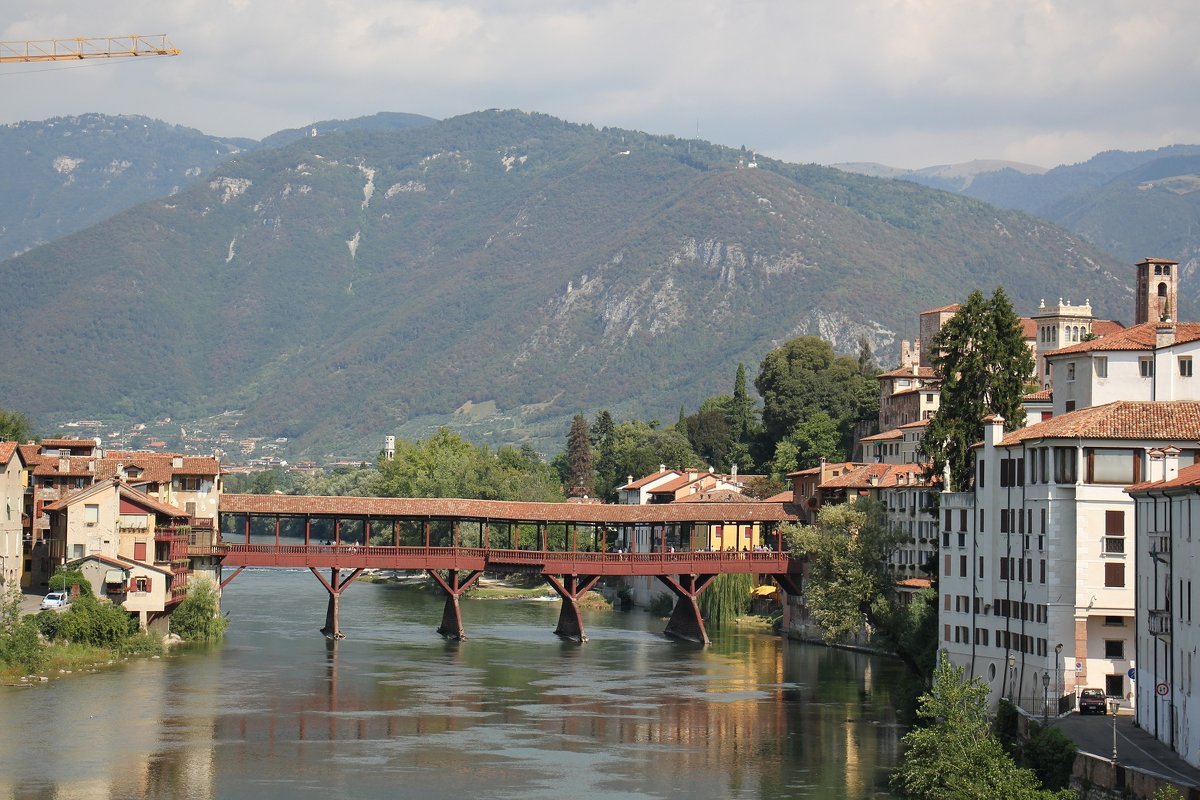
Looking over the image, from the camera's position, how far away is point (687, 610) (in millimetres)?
107062

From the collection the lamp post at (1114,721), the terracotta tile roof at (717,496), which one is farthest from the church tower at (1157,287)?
the lamp post at (1114,721)

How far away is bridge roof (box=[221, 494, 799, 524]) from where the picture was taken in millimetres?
107500

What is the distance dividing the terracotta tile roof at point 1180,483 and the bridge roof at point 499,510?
55880 millimetres

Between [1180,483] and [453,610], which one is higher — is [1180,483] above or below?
above

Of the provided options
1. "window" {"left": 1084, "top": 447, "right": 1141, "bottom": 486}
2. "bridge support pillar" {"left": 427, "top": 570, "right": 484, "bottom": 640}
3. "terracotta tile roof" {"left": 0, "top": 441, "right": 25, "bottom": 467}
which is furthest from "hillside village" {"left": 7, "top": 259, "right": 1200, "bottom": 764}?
"bridge support pillar" {"left": 427, "top": 570, "right": 484, "bottom": 640}

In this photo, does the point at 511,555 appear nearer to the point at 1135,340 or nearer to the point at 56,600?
the point at 56,600

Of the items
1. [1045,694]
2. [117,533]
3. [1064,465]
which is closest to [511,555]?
[117,533]

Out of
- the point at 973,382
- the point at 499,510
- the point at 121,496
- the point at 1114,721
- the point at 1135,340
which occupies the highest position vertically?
the point at 1135,340

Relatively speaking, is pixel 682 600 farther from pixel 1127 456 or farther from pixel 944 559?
pixel 1127 456

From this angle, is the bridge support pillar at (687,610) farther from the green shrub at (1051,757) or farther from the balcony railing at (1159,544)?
the balcony railing at (1159,544)

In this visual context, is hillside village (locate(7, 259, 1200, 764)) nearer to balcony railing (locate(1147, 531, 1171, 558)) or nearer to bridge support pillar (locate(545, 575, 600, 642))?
balcony railing (locate(1147, 531, 1171, 558))

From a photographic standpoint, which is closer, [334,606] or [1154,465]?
[1154,465]

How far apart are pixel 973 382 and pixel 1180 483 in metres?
32.0

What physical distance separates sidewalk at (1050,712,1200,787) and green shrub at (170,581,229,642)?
52.3m
